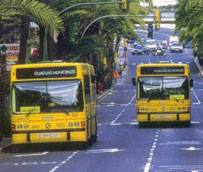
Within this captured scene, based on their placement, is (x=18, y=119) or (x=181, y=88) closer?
(x=18, y=119)

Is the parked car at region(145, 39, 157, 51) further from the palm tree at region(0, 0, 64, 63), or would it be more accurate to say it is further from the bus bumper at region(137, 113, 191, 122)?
the palm tree at region(0, 0, 64, 63)

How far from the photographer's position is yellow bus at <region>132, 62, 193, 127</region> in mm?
41969

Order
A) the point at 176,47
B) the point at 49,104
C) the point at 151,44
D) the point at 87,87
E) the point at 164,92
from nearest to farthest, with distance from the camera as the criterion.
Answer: the point at 49,104 < the point at 87,87 < the point at 164,92 < the point at 151,44 < the point at 176,47

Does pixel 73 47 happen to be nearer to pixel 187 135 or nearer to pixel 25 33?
pixel 25 33

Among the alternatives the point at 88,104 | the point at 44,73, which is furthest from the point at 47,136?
the point at 88,104

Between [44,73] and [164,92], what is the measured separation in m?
13.6

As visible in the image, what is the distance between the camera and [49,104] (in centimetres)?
2927

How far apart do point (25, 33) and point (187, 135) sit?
34.3 feet

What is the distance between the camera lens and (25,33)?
142ft

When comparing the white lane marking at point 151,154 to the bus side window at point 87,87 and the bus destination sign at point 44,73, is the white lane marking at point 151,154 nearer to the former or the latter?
the bus side window at point 87,87

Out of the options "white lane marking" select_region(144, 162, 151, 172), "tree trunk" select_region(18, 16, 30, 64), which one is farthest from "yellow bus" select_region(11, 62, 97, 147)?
"tree trunk" select_region(18, 16, 30, 64)

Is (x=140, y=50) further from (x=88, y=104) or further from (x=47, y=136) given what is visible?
(x=47, y=136)

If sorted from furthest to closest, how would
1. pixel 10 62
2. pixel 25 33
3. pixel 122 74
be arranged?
pixel 122 74 → pixel 25 33 → pixel 10 62

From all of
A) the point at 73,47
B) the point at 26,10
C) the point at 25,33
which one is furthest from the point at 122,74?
the point at 26,10
